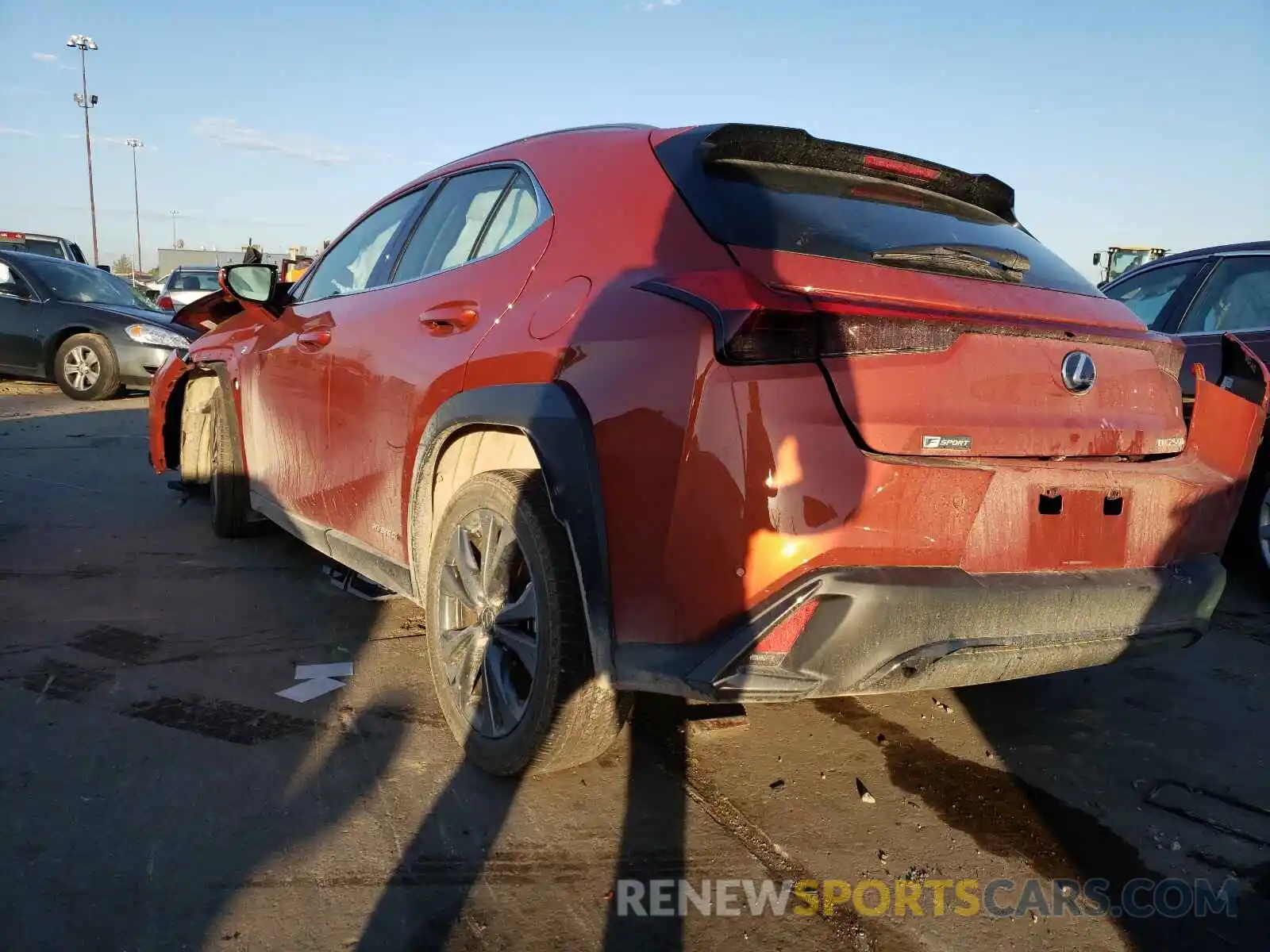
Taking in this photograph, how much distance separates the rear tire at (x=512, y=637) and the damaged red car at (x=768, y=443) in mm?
10

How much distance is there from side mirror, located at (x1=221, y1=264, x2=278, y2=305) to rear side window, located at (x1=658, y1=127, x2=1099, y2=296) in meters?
2.45

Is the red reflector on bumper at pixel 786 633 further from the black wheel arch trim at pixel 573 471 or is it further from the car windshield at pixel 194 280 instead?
the car windshield at pixel 194 280

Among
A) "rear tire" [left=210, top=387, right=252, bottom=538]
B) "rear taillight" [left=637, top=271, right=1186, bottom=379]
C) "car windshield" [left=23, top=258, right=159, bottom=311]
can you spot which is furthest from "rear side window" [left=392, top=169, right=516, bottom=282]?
"car windshield" [left=23, top=258, right=159, bottom=311]

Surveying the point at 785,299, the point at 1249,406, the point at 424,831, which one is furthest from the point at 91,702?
the point at 1249,406

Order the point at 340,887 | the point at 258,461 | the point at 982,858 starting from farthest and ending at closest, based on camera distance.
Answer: the point at 258,461 → the point at 982,858 → the point at 340,887

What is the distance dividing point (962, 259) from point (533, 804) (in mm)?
1813

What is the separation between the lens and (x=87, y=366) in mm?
11266

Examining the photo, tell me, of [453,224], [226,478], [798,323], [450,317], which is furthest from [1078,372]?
[226,478]

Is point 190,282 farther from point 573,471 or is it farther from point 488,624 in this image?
point 573,471

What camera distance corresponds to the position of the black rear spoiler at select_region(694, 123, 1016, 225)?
8.21 ft

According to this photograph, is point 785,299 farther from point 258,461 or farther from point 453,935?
point 258,461

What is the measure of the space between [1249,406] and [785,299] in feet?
5.43

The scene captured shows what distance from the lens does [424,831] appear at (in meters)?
2.50

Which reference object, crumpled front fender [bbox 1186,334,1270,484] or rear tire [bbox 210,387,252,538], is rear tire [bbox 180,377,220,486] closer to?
rear tire [bbox 210,387,252,538]
